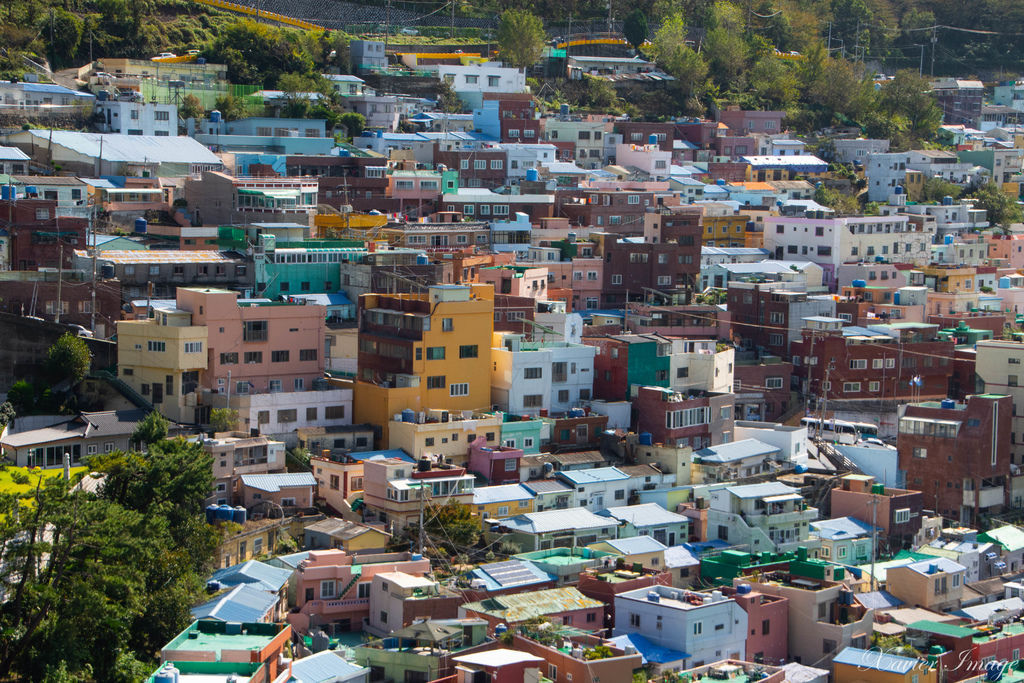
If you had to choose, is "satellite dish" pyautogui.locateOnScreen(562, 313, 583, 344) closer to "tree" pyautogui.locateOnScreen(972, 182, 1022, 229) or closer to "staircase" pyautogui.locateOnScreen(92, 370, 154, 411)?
"staircase" pyautogui.locateOnScreen(92, 370, 154, 411)

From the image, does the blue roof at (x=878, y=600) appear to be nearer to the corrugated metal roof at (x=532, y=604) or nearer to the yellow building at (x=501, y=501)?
the corrugated metal roof at (x=532, y=604)

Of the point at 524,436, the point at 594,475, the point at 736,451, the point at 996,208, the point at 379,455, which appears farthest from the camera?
the point at 996,208

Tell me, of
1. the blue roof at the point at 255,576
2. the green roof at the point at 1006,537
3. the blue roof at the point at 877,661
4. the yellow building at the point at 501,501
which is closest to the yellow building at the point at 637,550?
the yellow building at the point at 501,501

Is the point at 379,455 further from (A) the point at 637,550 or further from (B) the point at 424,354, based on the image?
(A) the point at 637,550

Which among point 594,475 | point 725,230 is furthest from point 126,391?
point 725,230

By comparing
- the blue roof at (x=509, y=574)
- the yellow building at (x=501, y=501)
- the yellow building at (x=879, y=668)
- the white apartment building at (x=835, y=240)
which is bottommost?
the yellow building at (x=879, y=668)

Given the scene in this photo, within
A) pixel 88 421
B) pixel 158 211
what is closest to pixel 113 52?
pixel 158 211

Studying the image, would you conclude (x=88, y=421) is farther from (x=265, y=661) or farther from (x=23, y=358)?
(x=265, y=661)
